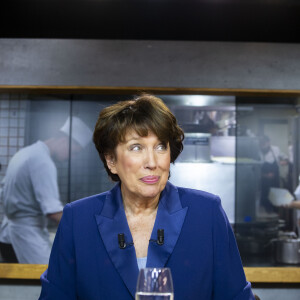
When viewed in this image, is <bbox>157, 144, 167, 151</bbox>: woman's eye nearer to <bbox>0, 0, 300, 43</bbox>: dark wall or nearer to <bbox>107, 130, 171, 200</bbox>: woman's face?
<bbox>107, 130, 171, 200</bbox>: woman's face

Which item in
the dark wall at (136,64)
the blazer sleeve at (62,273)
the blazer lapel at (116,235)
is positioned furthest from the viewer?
the dark wall at (136,64)

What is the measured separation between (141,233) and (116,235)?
119 mm


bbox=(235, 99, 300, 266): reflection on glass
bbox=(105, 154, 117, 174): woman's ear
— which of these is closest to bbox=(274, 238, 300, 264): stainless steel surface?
bbox=(235, 99, 300, 266): reflection on glass

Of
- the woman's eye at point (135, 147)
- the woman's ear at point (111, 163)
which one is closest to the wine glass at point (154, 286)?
the woman's eye at point (135, 147)

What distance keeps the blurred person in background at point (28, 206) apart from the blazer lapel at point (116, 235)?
9.10ft

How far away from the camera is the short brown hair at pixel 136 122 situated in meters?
1.63

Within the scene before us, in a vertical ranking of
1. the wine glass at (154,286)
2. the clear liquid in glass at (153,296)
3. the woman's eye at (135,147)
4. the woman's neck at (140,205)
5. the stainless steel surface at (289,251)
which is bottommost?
the stainless steel surface at (289,251)

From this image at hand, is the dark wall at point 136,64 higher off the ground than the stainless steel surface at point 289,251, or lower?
higher

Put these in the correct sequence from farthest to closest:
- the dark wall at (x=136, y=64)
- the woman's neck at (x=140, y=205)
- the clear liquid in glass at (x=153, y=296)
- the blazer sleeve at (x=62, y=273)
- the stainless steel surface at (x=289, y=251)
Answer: the stainless steel surface at (x=289, y=251) < the dark wall at (x=136, y=64) < the woman's neck at (x=140, y=205) < the blazer sleeve at (x=62, y=273) < the clear liquid in glass at (x=153, y=296)

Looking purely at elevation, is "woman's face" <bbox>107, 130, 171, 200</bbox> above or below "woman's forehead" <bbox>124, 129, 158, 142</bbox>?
below

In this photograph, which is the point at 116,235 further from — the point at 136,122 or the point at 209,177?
the point at 209,177

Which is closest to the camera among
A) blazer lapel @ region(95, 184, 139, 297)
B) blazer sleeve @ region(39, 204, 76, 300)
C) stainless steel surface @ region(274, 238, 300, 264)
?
blazer lapel @ region(95, 184, 139, 297)

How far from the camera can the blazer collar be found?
5.14ft

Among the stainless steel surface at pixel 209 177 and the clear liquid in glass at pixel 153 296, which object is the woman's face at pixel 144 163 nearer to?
the clear liquid in glass at pixel 153 296
